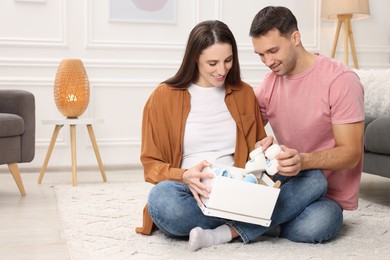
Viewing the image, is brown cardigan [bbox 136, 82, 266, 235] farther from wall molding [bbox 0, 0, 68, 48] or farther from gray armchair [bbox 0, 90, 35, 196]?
wall molding [bbox 0, 0, 68, 48]

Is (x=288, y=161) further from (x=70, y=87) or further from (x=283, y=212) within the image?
(x=70, y=87)

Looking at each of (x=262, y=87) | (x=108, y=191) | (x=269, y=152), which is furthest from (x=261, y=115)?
(x=108, y=191)

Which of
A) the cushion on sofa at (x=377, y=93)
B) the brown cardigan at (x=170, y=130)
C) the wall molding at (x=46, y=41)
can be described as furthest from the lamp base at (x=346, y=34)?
the brown cardigan at (x=170, y=130)

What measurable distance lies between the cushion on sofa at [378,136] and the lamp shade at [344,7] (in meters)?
1.78

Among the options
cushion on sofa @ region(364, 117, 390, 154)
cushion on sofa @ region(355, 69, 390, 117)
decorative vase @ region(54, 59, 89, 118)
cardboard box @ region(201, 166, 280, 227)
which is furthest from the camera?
decorative vase @ region(54, 59, 89, 118)

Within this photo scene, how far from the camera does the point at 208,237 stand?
6.39 ft

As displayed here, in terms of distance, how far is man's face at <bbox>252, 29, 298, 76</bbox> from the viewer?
1956 mm

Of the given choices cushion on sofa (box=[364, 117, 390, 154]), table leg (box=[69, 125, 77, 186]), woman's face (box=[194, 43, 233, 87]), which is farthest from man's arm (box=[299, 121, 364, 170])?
table leg (box=[69, 125, 77, 186])

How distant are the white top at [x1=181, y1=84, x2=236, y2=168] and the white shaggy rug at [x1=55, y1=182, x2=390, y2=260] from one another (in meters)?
0.30

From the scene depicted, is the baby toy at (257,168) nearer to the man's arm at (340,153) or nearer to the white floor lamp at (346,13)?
the man's arm at (340,153)

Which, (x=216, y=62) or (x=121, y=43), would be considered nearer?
(x=216, y=62)

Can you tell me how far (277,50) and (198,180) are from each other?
1.65 ft

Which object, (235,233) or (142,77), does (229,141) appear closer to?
(235,233)

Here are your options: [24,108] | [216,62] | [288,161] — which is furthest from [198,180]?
[24,108]
